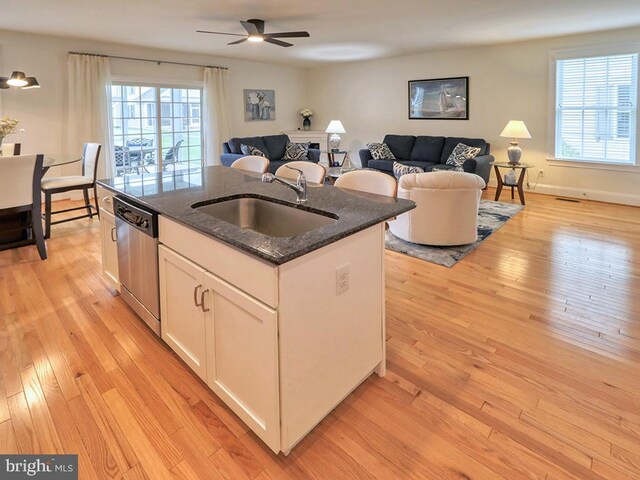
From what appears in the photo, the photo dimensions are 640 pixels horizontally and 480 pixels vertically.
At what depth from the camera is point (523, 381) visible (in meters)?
2.01

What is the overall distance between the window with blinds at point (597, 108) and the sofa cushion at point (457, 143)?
1.07 meters

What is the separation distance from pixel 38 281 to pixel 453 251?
362cm

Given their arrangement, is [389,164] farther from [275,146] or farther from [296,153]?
[275,146]

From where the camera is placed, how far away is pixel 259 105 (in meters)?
8.45

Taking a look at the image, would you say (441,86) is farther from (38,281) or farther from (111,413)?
(111,413)

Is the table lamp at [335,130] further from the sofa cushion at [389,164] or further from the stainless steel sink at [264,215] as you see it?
the stainless steel sink at [264,215]

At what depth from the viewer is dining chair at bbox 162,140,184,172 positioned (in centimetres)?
718

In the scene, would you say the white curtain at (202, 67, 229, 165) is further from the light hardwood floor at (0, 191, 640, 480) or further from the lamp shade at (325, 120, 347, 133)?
the light hardwood floor at (0, 191, 640, 480)

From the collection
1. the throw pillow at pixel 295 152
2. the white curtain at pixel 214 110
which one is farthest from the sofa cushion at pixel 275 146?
the white curtain at pixel 214 110

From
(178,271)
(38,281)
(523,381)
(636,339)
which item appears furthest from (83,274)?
(636,339)

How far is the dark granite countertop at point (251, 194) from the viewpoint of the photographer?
4.74ft

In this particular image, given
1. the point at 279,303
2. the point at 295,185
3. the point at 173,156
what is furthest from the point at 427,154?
the point at 279,303

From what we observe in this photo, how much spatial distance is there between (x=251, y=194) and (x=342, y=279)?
3.01ft

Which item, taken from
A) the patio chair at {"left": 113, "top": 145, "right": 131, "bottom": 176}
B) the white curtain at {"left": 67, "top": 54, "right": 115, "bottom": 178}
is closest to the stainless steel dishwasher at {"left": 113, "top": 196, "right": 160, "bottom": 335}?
the white curtain at {"left": 67, "top": 54, "right": 115, "bottom": 178}
